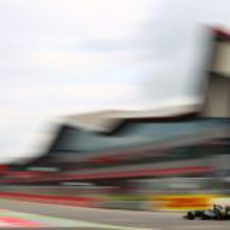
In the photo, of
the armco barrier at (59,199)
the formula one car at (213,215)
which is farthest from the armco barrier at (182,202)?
the formula one car at (213,215)

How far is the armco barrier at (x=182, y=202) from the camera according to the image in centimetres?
3697

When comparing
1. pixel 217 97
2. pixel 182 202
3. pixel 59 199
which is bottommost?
pixel 59 199

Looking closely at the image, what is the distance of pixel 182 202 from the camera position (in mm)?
37375

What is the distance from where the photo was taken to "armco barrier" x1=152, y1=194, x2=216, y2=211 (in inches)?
1455

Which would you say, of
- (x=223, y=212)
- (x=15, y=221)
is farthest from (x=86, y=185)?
(x=15, y=221)

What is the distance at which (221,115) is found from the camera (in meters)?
42.7

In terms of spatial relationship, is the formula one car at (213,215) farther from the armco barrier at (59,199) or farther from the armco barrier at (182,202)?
the armco barrier at (59,199)

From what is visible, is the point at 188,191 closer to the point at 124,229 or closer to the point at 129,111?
the point at 129,111

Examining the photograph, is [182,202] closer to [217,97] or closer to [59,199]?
[217,97]

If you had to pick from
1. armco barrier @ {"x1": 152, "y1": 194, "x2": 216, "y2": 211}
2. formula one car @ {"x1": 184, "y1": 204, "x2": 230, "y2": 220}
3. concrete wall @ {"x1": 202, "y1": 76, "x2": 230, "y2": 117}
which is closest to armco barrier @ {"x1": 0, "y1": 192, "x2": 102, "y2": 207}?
armco barrier @ {"x1": 152, "y1": 194, "x2": 216, "y2": 211}

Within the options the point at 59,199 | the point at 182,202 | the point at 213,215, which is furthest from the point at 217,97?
the point at 213,215

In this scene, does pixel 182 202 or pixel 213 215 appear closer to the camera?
pixel 213 215

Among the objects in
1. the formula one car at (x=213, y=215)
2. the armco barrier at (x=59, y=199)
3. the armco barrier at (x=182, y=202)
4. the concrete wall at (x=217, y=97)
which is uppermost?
the concrete wall at (x=217, y=97)

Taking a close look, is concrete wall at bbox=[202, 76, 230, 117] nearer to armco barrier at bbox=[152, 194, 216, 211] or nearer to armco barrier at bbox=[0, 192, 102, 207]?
armco barrier at bbox=[152, 194, 216, 211]
